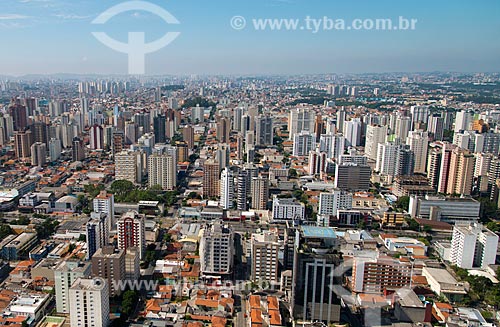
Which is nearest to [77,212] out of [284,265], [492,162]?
[284,265]

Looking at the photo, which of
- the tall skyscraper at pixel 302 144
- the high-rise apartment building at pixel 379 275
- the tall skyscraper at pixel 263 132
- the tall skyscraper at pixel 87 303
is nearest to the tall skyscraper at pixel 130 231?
the tall skyscraper at pixel 87 303

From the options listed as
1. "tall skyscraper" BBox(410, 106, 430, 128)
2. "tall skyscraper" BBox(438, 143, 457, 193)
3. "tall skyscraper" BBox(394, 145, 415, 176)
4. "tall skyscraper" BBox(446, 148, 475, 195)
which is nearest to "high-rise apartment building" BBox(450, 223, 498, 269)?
"tall skyscraper" BBox(446, 148, 475, 195)

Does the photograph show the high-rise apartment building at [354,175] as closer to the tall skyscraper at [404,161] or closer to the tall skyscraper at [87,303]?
the tall skyscraper at [404,161]

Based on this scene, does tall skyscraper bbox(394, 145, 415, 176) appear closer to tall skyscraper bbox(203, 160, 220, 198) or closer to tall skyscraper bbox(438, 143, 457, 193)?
tall skyscraper bbox(438, 143, 457, 193)

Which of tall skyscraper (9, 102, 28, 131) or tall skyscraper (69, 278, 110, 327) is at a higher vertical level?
tall skyscraper (9, 102, 28, 131)

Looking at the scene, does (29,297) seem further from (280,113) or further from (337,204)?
(280,113)
